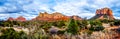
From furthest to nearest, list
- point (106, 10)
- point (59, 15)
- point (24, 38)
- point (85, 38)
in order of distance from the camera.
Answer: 1. point (106, 10)
2. point (59, 15)
3. point (85, 38)
4. point (24, 38)

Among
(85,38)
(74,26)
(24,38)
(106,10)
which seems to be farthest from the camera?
(106,10)

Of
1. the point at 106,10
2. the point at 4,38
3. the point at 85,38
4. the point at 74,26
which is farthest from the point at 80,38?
the point at 106,10

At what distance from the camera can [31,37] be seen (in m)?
13.4

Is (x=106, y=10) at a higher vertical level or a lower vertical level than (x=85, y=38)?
lower

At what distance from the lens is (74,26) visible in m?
22.1

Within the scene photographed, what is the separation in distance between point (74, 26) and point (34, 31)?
778cm

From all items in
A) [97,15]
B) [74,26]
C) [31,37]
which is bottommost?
[97,15]

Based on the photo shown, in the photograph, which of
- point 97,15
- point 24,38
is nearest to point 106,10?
point 97,15

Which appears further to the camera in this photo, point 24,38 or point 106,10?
point 106,10

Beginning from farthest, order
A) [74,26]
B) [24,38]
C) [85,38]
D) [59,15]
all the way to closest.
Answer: [59,15], [74,26], [85,38], [24,38]

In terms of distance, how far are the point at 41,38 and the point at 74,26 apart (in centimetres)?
870

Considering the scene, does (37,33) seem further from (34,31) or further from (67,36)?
(67,36)

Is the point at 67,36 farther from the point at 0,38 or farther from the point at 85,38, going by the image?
the point at 0,38

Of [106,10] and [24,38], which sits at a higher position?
[24,38]
